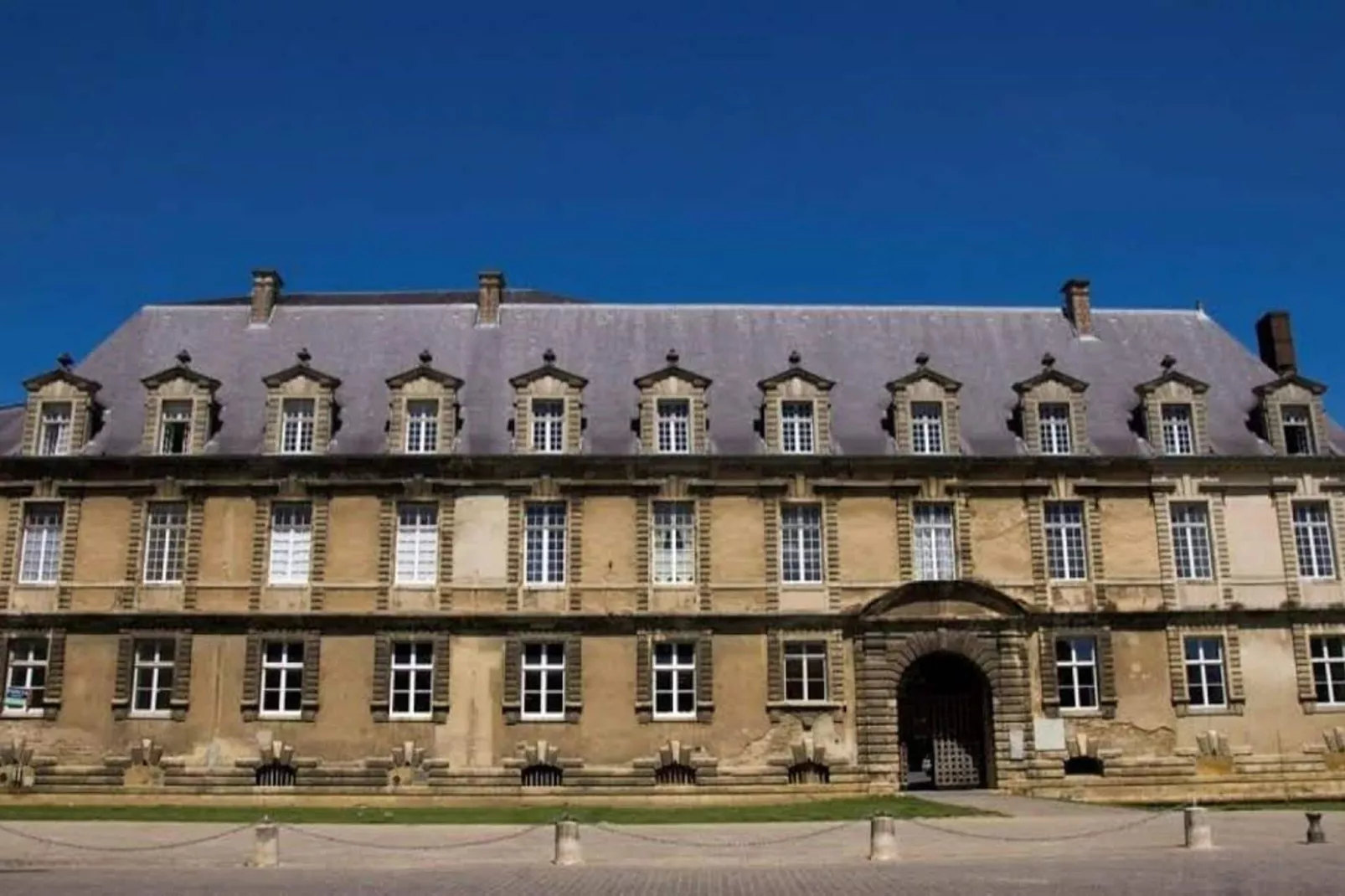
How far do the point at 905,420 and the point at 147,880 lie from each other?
20785mm

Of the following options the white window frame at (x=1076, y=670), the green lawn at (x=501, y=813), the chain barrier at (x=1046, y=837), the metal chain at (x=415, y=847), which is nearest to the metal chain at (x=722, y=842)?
the metal chain at (x=415, y=847)

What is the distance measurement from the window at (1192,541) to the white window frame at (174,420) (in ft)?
79.1

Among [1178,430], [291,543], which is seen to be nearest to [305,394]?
[291,543]

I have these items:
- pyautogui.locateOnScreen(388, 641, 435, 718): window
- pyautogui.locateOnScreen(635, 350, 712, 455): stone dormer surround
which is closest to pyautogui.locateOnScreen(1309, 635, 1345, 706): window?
pyautogui.locateOnScreen(635, 350, 712, 455): stone dormer surround

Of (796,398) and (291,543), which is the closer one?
(291,543)

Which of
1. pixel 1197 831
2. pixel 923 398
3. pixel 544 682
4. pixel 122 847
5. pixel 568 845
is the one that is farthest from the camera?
pixel 923 398

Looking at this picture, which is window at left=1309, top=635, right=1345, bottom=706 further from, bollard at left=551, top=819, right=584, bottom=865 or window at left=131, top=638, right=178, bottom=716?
window at left=131, top=638, right=178, bottom=716

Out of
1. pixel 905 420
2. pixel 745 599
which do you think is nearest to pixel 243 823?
pixel 745 599

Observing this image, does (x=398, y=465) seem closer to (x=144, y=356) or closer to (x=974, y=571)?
(x=144, y=356)

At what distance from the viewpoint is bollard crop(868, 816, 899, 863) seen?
17.1 m

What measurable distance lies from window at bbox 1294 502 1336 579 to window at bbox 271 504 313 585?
23907 millimetres

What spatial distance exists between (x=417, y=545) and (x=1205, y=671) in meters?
19.1

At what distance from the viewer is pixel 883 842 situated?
56.5 feet

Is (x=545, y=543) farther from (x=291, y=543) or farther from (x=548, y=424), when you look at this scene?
(x=291, y=543)
